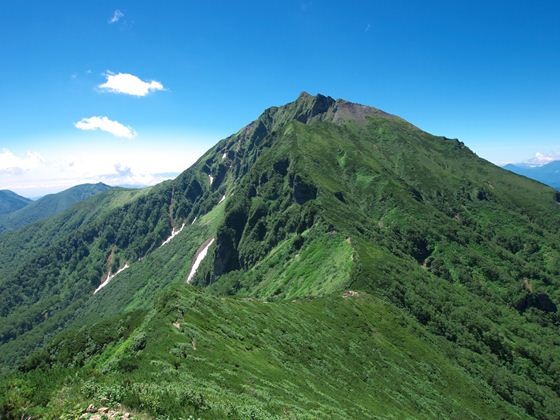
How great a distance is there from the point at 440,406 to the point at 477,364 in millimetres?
46575

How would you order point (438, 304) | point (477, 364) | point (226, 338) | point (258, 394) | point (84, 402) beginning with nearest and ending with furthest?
point (84, 402), point (258, 394), point (226, 338), point (477, 364), point (438, 304)

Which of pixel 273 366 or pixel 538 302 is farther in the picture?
pixel 538 302

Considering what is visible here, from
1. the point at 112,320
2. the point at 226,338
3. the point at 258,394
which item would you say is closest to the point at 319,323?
the point at 226,338

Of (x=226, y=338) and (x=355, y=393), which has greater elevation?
(x=226, y=338)

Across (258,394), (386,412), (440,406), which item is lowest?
(440,406)

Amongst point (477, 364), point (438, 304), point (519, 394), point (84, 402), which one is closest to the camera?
point (84, 402)

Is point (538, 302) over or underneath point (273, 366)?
underneath

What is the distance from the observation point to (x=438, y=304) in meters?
142

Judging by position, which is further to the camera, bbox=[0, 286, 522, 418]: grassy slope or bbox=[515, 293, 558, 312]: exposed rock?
bbox=[515, 293, 558, 312]: exposed rock

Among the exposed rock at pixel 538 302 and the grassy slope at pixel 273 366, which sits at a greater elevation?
the grassy slope at pixel 273 366

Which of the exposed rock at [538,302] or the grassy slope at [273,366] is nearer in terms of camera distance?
the grassy slope at [273,366]

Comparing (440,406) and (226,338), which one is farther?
(440,406)

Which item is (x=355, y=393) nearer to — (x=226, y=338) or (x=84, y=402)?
(x=226, y=338)

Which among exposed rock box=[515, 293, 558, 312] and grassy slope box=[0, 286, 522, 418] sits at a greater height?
grassy slope box=[0, 286, 522, 418]
